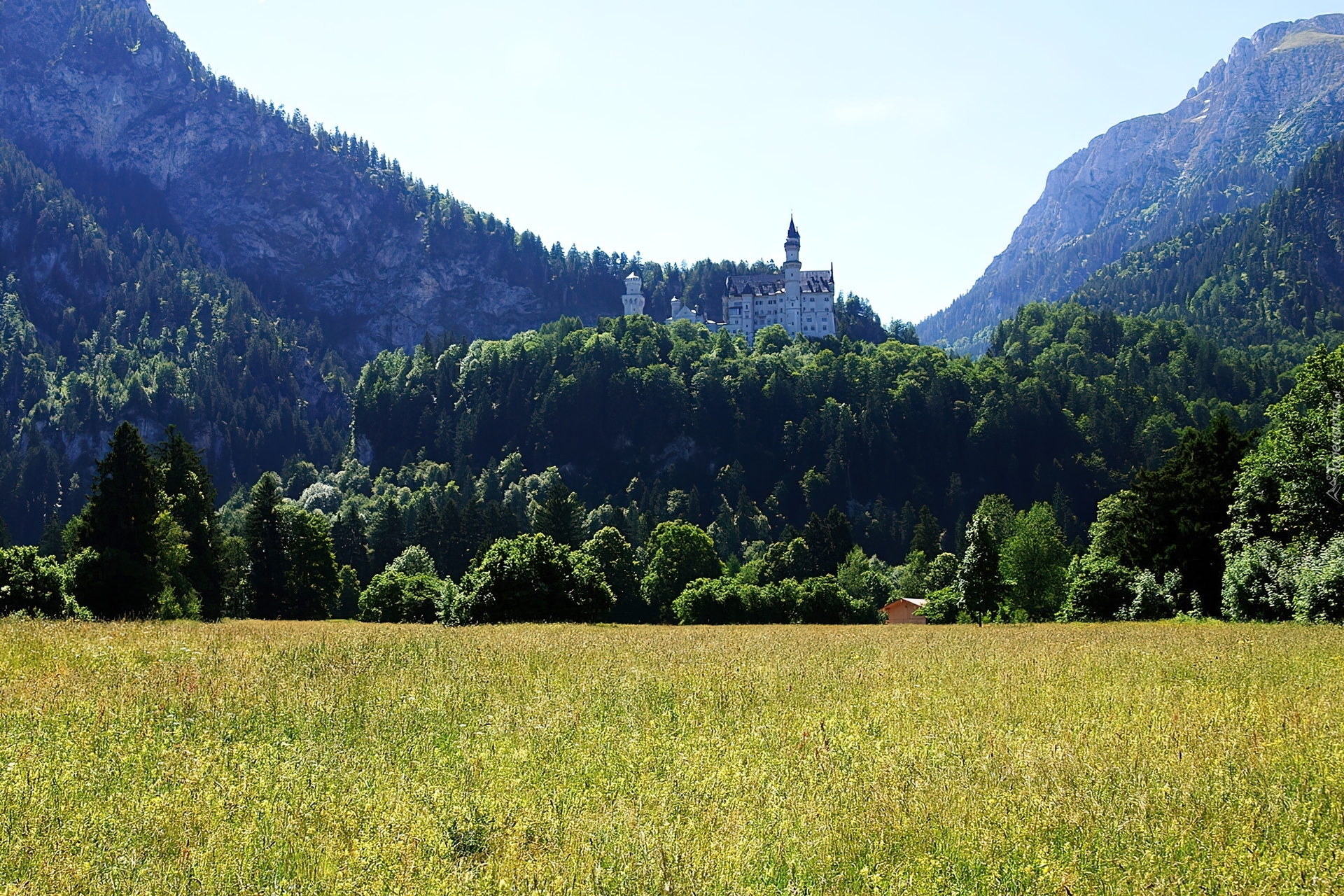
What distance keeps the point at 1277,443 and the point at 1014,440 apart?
155754mm

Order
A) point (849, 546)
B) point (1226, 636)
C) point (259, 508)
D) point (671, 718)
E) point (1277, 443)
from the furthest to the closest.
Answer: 1. point (849, 546)
2. point (259, 508)
3. point (1277, 443)
4. point (1226, 636)
5. point (671, 718)

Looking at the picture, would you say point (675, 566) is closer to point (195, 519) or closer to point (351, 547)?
point (351, 547)

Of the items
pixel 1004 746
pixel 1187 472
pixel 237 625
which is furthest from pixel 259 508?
pixel 1004 746

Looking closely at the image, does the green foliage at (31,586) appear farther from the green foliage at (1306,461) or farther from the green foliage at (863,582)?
the green foliage at (863,582)

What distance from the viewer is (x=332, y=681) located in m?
13.9

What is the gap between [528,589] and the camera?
139 ft

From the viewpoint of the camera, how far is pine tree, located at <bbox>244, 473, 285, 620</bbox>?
70500 mm

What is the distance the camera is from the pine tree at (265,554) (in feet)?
231

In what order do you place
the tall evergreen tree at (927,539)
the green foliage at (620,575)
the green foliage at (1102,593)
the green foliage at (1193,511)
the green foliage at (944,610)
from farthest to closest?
1. the tall evergreen tree at (927,539)
2. the green foliage at (620,575)
3. the green foliage at (944,610)
4. the green foliage at (1102,593)
5. the green foliage at (1193,511)

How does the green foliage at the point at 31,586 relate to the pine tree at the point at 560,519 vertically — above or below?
below

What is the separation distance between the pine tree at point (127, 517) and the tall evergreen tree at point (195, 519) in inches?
437

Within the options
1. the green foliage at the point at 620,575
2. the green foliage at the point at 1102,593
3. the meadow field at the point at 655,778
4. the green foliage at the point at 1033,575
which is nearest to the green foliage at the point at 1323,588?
the green foliage at the point at 1102,593

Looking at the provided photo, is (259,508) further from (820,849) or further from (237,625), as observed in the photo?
(820,849)

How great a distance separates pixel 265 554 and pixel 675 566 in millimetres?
39373
